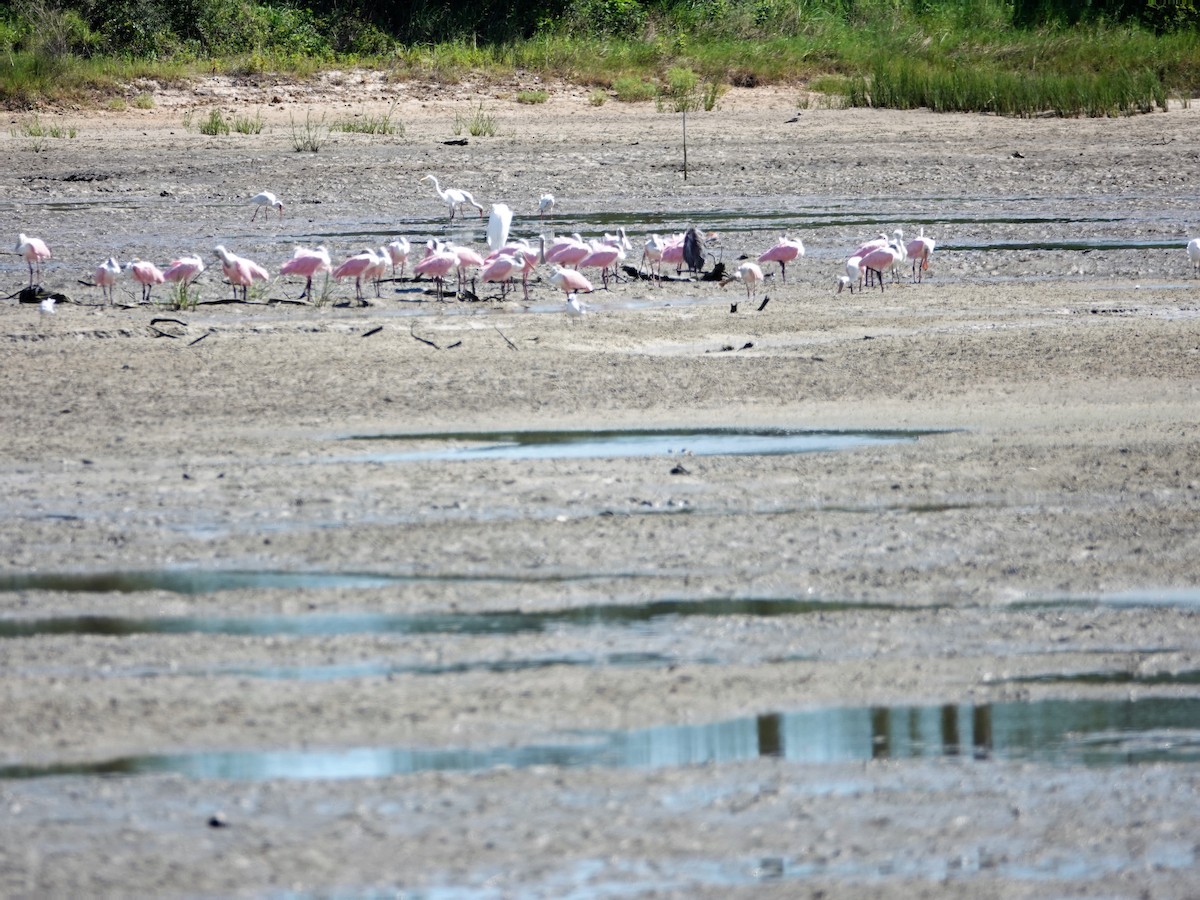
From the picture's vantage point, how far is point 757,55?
1387 inches

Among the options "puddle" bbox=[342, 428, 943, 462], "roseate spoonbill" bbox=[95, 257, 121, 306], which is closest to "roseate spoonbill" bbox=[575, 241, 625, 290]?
"roseate spoonbill" bbox=[95, 257, 121, 306]

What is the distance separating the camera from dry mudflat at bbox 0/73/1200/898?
4586 mm

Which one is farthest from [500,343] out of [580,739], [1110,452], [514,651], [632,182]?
[632,182]

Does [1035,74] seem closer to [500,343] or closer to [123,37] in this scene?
[123,37]

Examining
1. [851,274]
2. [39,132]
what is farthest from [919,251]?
[39,132]

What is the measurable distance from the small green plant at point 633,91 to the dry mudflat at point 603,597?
58.7 ft

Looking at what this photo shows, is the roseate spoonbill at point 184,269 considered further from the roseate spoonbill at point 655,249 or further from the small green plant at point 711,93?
the small green plant at point 711,93

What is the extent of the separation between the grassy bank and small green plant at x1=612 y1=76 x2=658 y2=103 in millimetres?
63

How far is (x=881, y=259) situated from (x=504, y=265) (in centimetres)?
301

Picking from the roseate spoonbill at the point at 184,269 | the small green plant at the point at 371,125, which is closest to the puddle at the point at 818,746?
the roseate spoonbill at the point at 184,269

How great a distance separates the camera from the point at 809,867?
441 centimetres

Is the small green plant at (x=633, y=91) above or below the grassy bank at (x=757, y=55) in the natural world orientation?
below

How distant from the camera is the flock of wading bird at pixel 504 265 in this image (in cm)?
1382

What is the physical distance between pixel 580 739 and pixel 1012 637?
1.67 m
